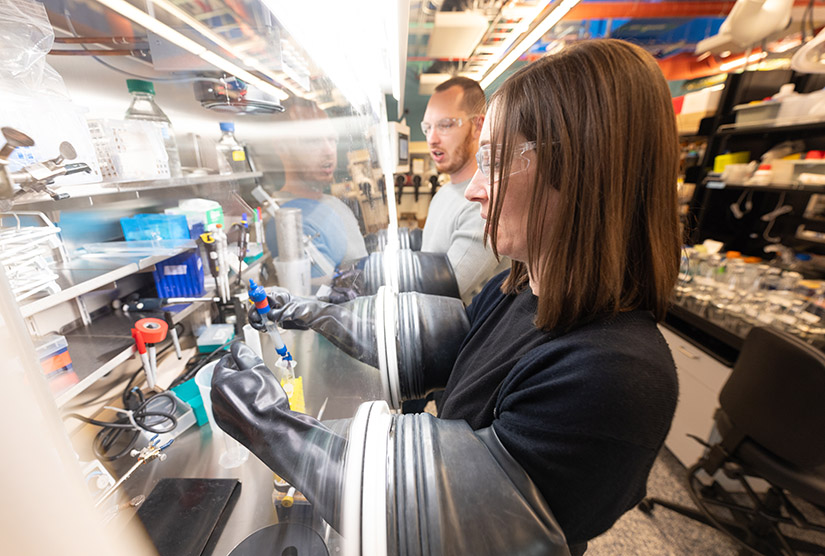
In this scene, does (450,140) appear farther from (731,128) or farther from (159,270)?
(731,128)

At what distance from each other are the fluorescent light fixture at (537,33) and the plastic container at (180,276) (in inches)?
50.6

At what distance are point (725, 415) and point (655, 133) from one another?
5.80ft

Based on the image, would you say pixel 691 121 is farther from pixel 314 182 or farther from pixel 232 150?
pixel 232 150

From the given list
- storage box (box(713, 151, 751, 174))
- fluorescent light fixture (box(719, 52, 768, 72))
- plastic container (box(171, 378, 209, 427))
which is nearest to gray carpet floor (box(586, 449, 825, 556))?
plastic container (box(171, 378, 209, 427))

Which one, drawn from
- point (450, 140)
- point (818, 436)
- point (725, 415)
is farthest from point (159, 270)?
point (725, 415)

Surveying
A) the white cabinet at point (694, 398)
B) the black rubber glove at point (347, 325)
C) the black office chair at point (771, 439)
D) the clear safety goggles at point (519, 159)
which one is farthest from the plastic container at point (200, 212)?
the white cabinet at point (694, 398)

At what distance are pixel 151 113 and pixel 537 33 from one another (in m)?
1.98

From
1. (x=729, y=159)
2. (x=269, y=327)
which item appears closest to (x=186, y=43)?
(x=269, y=327)

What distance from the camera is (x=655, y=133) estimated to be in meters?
0.59

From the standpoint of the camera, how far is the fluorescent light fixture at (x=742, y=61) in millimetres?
2889

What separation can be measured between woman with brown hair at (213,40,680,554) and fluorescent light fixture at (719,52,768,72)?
371 cm

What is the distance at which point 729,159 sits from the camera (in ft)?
8.45

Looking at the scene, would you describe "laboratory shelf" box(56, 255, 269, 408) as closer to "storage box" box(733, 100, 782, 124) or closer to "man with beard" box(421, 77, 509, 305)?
"man with beard" box(421, 77, 509, 305)

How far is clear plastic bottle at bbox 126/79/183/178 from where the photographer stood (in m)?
0.72
